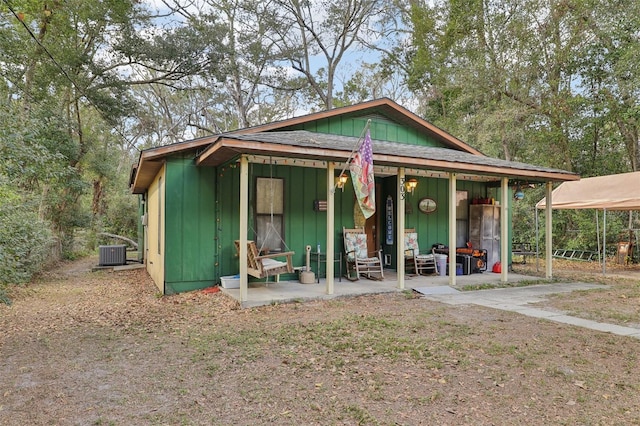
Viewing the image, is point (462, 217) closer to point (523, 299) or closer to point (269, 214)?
point (523, 299)

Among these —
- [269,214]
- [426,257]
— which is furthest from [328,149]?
[426,257]

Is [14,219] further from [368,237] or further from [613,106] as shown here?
[613,106]

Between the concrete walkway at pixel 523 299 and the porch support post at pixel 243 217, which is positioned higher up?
the porch support post at pixel 243 217

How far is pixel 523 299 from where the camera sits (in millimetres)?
6434

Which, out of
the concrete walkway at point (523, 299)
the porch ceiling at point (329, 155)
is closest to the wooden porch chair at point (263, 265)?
the porch ceiling at point (329, 155)

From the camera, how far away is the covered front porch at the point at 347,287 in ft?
19.7

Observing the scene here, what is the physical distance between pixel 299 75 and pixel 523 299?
17.7 m

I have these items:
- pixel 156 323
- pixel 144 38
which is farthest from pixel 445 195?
pixel 144 38

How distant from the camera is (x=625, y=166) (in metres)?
14.1

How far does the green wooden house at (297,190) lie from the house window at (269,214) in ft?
0.06

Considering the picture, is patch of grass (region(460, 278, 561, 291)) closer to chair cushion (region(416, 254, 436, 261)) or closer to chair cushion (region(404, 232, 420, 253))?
chair cushion (region(416, 254, 436, 261))

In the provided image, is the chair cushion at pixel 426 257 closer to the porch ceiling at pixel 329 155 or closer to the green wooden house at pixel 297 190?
the green wooden house at pixel 297 190

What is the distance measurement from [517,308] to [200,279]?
5.24 metres

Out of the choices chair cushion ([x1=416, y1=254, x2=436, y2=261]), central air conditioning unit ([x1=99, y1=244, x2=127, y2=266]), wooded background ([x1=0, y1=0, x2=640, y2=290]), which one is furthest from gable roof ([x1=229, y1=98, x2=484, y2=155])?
central air conditioning unit ([x1=99, y1=244, x2=127, y2=266])
